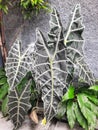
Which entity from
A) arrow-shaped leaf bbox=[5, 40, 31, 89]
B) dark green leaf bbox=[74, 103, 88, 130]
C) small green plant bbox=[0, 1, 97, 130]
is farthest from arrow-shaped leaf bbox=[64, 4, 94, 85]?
arrow-shaped leaf bbox=[5, 40, 31, 89]

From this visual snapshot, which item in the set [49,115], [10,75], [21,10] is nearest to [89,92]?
[49,115]

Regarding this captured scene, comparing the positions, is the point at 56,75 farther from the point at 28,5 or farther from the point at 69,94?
the point at 28,5

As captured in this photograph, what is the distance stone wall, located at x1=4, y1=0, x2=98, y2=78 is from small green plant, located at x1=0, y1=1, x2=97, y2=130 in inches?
11.5

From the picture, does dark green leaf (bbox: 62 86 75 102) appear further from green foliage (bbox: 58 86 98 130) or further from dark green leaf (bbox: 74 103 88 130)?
dark green leaf (bbox: 74 103 88 130)

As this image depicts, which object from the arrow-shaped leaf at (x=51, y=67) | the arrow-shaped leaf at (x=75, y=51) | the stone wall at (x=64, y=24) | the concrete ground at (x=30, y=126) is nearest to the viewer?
the arrow-shaped leaf at (x=51, y=67)

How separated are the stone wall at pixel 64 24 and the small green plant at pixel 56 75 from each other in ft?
0.96

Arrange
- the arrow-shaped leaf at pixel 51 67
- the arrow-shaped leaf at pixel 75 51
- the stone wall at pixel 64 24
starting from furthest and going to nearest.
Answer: the stone wall at pixel 64 24 → the arrow-shaped leaf at pixel 75 51 → the arrow-shaped leaf at pixel 51 67

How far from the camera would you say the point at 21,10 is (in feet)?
9.06

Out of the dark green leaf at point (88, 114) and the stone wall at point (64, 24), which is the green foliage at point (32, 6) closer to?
the stone wall at point (64, 24)

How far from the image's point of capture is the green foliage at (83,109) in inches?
91.0

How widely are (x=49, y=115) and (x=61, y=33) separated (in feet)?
2.46

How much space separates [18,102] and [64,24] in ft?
3.24

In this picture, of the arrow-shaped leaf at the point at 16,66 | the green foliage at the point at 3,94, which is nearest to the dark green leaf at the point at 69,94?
the arrow-shaped leaf at the point at 16,66

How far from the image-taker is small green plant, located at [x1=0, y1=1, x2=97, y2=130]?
2.28 metres
